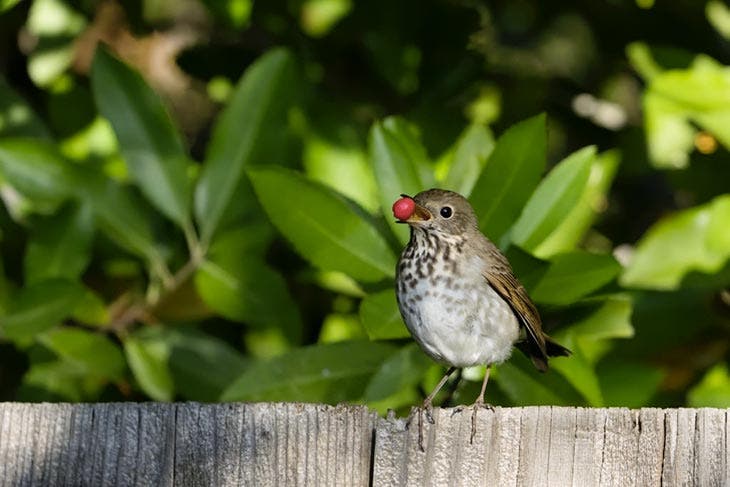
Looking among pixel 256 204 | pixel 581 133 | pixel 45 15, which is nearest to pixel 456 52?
pixel 581 133

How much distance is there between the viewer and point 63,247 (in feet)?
13.8

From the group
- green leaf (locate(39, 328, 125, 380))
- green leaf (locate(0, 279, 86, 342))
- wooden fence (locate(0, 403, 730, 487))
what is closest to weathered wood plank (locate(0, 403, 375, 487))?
wooden fence (locate(0, 403, 730, 487))

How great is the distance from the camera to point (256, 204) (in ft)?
14.5

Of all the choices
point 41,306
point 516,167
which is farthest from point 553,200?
point 41,306

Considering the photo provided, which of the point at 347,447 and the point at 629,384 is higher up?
the point at 629,384

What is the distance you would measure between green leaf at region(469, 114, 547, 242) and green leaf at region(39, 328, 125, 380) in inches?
54.3

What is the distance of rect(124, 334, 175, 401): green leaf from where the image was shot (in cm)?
430

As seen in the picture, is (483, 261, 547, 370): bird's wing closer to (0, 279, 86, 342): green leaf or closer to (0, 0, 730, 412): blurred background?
(0, 0, 730, 412): blurred background

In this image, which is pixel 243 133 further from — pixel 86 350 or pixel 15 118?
pixel 15 118

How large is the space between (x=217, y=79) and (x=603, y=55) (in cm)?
169

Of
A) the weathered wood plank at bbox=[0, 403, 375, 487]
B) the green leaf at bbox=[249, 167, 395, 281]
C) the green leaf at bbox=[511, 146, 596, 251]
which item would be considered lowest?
the weathered wood plank at bbox=[0, 403, 375, 487]

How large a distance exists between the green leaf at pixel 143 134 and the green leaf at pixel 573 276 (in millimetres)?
1315

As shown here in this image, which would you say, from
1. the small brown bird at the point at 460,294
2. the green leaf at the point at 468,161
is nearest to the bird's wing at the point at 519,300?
the small brown bird at the point at 460,294

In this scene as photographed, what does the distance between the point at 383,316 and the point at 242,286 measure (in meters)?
0.83
